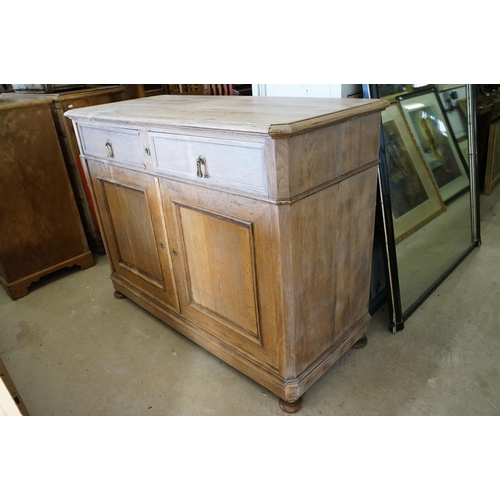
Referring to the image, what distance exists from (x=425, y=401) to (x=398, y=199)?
868mm

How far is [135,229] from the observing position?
1.81 m

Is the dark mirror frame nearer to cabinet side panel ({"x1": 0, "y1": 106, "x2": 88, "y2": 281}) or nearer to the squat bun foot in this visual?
the squat bun foot

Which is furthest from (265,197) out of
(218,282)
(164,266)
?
(164,266)

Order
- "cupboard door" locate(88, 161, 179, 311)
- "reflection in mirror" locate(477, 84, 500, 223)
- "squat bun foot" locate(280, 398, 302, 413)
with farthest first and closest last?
1. "reflection in mirror" locate(477, 84, 500, 223)
2. "cupboard door" locate(88, 161, 179, 311)
3. "squat bun foot" locate(280, 398, 302, 413)

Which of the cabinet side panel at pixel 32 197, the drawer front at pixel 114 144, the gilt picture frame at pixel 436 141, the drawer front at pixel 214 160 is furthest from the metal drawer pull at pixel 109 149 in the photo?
the gilt picture frame at pixel 436 141

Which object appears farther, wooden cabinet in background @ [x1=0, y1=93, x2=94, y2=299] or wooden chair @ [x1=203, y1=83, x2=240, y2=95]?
Result: wooden chair @ [x1=203, y1=83, x2=240, y2=95]

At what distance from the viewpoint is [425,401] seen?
1.47 meters

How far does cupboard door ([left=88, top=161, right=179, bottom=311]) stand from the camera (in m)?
1.62

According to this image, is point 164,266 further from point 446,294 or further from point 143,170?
point 446,294

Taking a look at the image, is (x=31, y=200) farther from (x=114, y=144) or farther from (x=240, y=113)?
(x=240, y=113)

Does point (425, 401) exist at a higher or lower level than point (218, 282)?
lower

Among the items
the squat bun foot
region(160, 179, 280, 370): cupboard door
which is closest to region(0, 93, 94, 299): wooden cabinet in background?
region(160, 179, 280, 370): cupboard door

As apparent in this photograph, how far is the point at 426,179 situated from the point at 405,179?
0.24 metres

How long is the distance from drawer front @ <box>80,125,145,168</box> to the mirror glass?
40.4 inches
